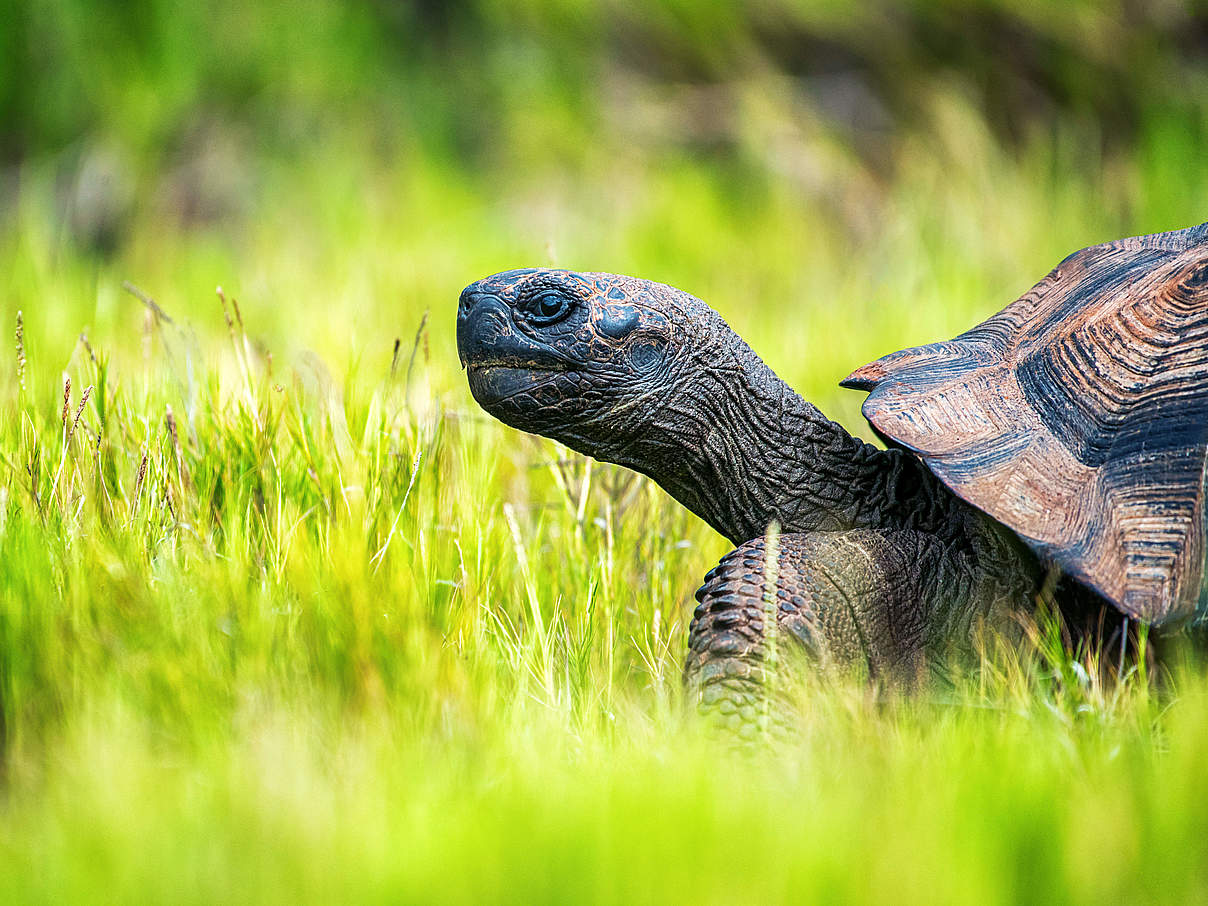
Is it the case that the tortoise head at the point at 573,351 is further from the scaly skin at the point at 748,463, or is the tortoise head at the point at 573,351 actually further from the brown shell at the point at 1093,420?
the brown shell at the point at 1093,420

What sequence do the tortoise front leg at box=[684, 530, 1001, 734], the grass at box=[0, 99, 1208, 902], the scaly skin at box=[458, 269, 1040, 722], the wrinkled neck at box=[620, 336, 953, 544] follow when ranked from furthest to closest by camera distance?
the wrinkled neck at box=[620, 336, 953, 544] < the scaly skin at box=[458, 269, 1040, 722] < the tortoise front leg at box=[684, 530, 1001, 734] < the grass at box=[0, 99, 1208, 902]

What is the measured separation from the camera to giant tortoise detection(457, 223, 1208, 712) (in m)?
1.82

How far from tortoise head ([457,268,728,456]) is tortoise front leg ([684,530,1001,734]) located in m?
0.36

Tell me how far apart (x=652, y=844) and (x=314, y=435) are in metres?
1.47

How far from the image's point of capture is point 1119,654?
6.44ft

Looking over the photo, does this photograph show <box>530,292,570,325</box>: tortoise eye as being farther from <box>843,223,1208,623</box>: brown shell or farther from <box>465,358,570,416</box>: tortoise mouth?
<box>843,223,1208,623</box>: brown shell

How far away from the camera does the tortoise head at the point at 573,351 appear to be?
2.00m

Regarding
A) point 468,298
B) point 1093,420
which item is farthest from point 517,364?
point 1093,420

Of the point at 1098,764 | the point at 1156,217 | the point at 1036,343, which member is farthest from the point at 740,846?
the point at 1156,217

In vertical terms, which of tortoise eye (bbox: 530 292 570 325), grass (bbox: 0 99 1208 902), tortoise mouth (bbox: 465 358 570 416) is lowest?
grass (bbox: 0 99 1208 902)

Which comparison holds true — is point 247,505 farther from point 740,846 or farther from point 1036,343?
point 1036,343

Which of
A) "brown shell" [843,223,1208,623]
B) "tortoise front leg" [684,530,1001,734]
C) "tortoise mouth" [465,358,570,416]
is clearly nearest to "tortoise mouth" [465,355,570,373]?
"tortoise mouth" [465,358,570,416]

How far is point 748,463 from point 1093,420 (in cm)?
63

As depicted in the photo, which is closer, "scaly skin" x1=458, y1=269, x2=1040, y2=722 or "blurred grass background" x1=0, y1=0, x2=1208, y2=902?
"blurred grass background" x1=0, y1=0, x2=1208, y2=902
